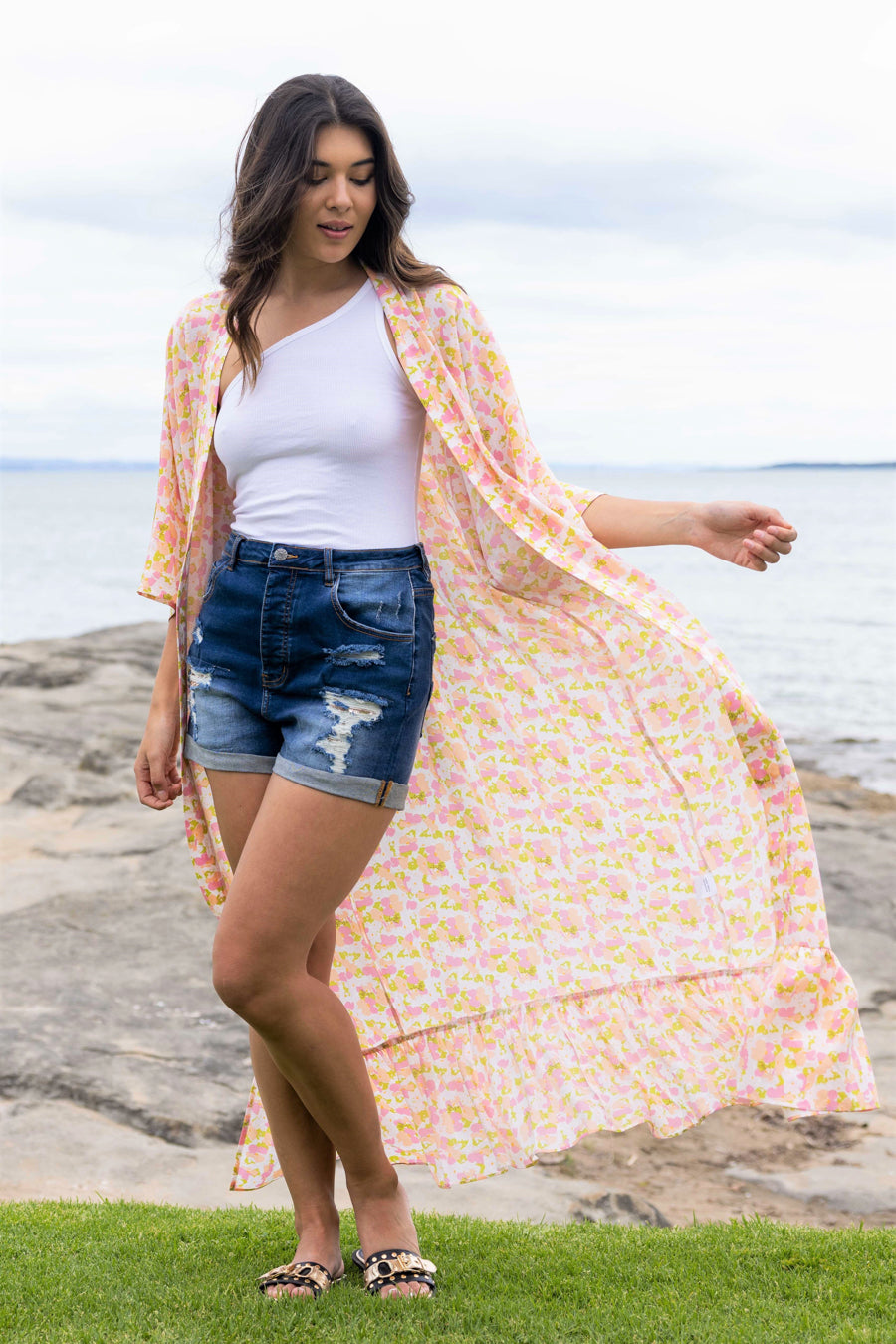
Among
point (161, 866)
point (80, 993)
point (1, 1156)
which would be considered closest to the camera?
point (1, 1156)

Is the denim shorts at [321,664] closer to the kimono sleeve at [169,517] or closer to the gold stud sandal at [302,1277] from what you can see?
the kimono sleeve at [169,517]

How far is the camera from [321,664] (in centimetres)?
242

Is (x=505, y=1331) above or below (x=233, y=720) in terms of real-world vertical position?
below

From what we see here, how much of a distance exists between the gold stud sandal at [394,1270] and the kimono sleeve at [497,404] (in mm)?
1575

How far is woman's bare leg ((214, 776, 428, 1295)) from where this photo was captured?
2.42m

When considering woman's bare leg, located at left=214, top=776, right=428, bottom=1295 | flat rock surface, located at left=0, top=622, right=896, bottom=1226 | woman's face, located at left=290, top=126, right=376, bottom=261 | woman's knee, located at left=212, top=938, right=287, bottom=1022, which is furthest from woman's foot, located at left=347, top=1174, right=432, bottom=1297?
woman's face, located at left=290, top=126, right=376, bottom=261

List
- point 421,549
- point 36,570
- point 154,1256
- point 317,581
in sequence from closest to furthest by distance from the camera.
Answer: point 317,581 < point 421,549 < point 154,1256 < point 36,570

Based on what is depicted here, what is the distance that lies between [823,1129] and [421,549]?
313 centimetres

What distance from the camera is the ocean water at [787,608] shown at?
57.6 ft

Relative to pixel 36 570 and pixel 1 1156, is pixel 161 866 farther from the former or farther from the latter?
pixel 36 570

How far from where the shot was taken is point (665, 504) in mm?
2730

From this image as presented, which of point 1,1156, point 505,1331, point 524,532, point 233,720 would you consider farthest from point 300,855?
point 1,1156

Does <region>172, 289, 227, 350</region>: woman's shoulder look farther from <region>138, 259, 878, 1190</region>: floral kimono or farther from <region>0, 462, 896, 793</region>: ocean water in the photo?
<region>0, 462, 896, 793</region>: ocean water

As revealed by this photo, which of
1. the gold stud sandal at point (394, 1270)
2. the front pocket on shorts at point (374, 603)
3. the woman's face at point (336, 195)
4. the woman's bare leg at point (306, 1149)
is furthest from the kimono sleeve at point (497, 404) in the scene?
the gold stud sandal at point (394, 1270)
